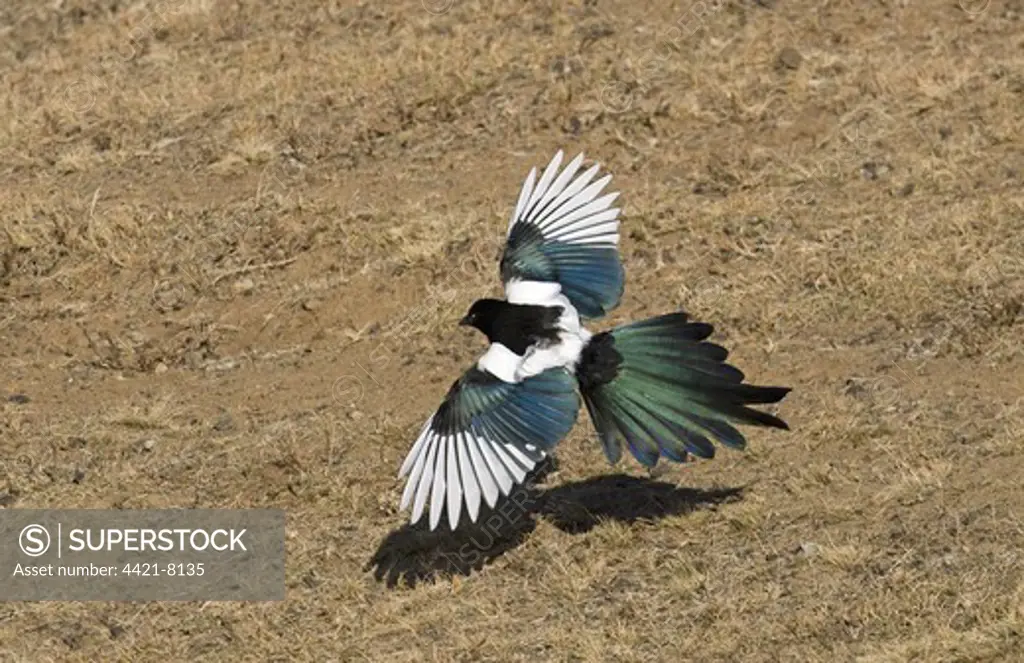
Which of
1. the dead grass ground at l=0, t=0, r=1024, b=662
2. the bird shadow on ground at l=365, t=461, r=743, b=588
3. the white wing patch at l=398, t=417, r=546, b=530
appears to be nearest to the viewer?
the white wing patch at l=398, t=417, r=546, b=530

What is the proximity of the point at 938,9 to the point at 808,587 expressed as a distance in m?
7.90

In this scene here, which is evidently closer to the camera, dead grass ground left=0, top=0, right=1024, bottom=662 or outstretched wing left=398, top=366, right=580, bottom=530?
outstretched wing left=398, top=366, right=580, bottom=530

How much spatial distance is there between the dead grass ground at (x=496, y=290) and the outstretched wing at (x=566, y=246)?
1.15m

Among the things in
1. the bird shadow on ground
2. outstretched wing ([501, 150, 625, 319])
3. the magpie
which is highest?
outstretched wing ([501, 150, 625, 319])

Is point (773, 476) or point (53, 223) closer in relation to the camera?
point (773, 476)

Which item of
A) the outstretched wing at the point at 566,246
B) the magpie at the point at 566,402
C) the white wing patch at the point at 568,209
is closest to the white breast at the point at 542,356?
the magpie at the point at 566,402

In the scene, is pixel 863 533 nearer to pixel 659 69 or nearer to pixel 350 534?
pixel 350 534

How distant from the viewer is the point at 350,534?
1124 centimetres

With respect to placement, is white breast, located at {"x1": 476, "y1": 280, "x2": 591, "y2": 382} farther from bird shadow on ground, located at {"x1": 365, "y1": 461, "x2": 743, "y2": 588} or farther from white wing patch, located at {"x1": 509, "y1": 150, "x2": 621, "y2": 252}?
bird shadow on ground, located at {"x1": 365, "y1": 461, "x2": 743, "y2": 588}

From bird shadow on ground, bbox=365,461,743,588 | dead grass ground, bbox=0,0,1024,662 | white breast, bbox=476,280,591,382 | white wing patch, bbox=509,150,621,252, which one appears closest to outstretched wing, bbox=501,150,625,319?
white wing patch, bbox=509,150,621,252

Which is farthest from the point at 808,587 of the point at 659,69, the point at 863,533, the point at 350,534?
the point at 659,69

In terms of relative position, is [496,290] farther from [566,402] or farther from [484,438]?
[484,438]

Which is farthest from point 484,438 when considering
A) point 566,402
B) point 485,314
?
point 485,314

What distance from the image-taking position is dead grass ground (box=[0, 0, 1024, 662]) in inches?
403
